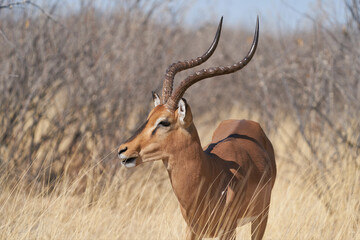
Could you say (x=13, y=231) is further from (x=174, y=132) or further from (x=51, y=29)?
(x=51, y=29)

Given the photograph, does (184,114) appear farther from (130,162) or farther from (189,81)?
(130,162)

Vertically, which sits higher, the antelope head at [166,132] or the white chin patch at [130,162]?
the antelope head at [166,132]

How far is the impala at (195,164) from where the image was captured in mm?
3275

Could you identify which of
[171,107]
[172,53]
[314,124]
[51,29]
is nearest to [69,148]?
[51,29]

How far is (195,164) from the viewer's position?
3.39 metres

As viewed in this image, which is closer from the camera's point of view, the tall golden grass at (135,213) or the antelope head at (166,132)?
the antelope head at (166,132)

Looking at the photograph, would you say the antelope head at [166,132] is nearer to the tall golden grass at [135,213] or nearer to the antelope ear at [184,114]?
the antelope ear at [184,114]

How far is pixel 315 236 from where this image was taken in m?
4.13

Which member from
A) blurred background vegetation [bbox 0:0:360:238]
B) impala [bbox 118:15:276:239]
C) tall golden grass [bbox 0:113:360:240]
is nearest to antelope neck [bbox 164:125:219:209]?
impala [bbox 118:15:276:239]

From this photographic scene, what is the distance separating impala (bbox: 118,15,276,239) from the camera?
3275 millimetres

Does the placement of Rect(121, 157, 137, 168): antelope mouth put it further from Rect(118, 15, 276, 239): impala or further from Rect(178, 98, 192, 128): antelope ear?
Rect(178, 98, 192, 128): antelope ear

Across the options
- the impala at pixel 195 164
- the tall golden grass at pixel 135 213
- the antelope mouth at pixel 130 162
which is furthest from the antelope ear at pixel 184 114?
the tall golden grass at pixel 135 213

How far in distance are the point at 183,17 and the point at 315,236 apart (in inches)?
153

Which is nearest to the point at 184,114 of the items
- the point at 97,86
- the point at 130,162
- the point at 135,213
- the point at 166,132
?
the point at 166,132
